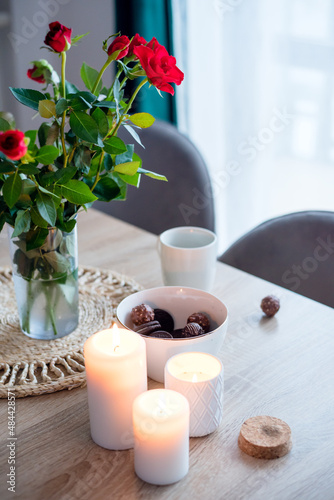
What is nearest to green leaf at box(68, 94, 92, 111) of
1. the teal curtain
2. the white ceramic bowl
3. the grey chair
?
the white ceramic bowl

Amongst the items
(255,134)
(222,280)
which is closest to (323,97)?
(255,134)

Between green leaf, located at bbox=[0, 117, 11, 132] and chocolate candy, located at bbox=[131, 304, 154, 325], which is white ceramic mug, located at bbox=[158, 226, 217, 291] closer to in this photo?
chocolate candy, located at bbox=[131, 304, 154, 325]

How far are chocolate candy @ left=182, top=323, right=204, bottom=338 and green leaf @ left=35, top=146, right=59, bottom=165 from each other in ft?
0.94

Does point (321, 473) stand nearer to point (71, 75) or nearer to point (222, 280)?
A: point (222, 280)

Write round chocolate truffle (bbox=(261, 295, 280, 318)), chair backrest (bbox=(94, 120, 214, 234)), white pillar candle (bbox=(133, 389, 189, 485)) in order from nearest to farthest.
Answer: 1. white pillar candle (bbox=(133, 389, 189, 485))
2. round chocolate truffle (bbox=(261, 295, 280, 318))
3. chair backrest (bbox=(94, 120, 214, 234))

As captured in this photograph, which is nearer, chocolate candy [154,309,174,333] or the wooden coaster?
the wooden coaster

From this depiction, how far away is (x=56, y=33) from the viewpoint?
737mm

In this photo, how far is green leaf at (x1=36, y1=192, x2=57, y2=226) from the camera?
76cm

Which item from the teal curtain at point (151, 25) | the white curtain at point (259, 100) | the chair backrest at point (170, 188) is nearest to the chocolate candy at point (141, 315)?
the chair backrest at point (170, 188)

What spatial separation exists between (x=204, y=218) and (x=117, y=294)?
0.66 metres

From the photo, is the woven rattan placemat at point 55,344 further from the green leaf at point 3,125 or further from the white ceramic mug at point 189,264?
the green leaf at point 3,125

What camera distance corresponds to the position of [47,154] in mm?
754

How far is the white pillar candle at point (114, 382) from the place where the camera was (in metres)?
0.67

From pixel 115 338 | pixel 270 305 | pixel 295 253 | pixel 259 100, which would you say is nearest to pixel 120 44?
pixel 115 338
